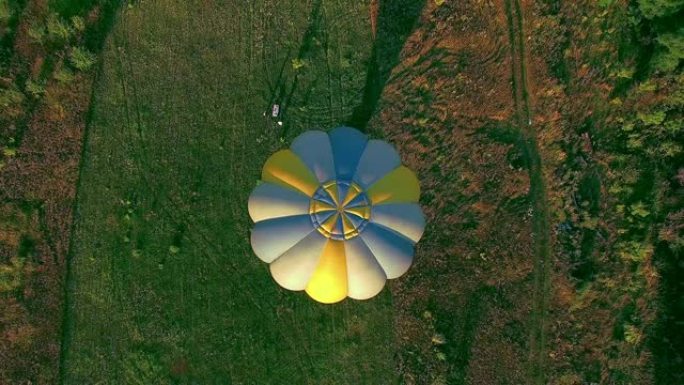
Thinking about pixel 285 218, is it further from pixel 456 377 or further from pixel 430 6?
pixel 430 6

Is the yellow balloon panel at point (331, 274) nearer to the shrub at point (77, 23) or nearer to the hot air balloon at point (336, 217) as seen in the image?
the hot air balloon at point (336, 217)

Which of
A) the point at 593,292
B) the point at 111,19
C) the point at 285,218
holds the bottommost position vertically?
the point at 285,218

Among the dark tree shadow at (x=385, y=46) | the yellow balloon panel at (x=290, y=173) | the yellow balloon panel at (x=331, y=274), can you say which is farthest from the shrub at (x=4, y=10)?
the yellow balloon panel at (x=331, y=274)

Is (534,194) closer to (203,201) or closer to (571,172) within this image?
(571,172)

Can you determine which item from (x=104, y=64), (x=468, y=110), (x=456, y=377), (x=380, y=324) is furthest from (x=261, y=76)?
(x=456, y=377)

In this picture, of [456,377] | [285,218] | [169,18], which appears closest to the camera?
[285,218]

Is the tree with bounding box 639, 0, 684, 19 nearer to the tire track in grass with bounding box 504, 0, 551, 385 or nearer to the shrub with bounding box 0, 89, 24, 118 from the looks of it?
the tire track in grass with bounding box 504, 0, 551, 385
